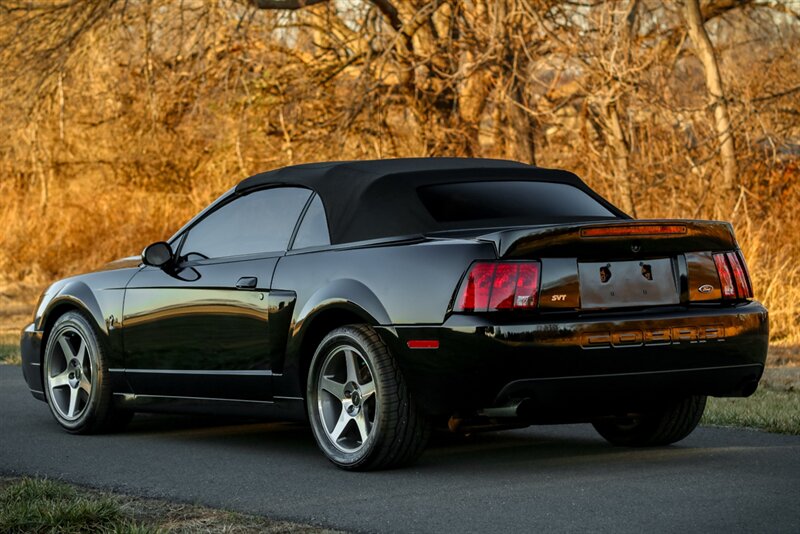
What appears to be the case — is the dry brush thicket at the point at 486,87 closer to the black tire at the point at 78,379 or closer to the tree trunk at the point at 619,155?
the tree trunk at the point at 619,155

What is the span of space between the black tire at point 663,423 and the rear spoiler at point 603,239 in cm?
109

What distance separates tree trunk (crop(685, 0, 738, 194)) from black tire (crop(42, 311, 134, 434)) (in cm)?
923

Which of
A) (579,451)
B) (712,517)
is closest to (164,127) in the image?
(579,451)

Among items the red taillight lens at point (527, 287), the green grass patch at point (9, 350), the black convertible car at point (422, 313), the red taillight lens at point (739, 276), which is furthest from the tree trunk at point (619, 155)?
the red taillight lens at point (527, 287)

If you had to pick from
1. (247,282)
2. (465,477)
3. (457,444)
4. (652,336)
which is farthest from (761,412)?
(247,282)

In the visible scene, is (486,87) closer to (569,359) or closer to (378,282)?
(378,282)

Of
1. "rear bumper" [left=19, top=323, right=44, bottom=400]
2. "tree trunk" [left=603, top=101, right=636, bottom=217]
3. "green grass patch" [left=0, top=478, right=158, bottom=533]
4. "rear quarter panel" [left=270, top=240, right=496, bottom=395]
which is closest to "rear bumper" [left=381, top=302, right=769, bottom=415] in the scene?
"rear quarter panel" [left=270, top=240, right=496, bottom=395]

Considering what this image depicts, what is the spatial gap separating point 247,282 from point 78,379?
5.73 feet

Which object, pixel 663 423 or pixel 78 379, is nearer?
pixel 663 423

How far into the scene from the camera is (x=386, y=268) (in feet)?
22.2

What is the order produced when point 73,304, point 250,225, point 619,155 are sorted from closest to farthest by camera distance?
1. point 250,225
2. point 73,304
3. point 619,155

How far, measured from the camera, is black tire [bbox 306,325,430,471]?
6699 millimetres

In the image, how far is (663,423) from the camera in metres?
7.66

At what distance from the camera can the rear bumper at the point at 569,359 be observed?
6.34 m
